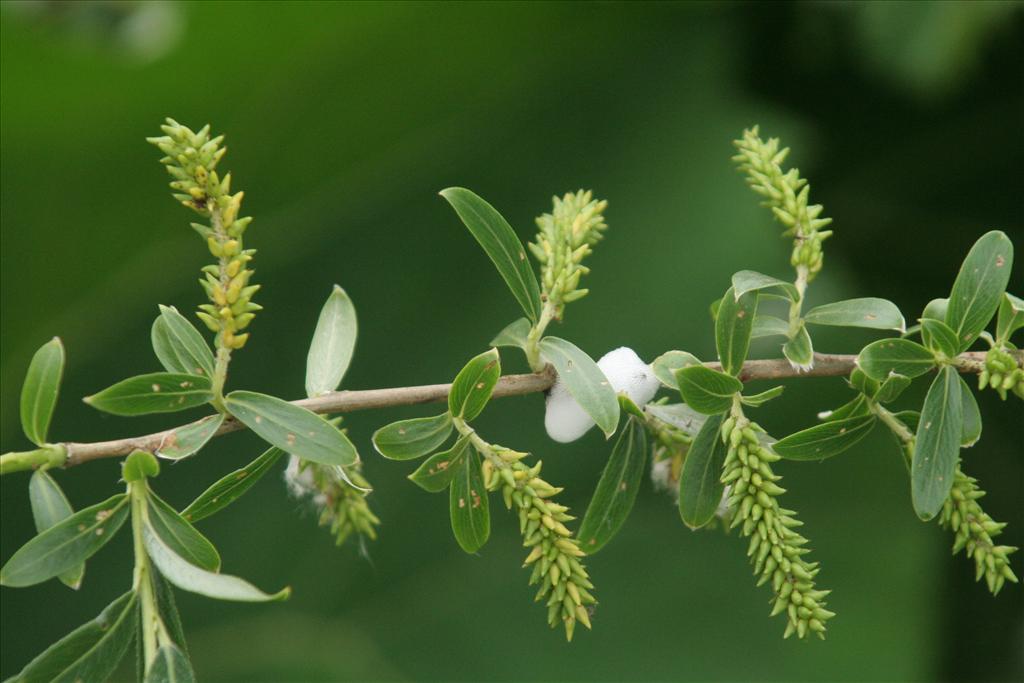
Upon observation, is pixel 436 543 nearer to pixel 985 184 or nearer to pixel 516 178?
pixel 516 178

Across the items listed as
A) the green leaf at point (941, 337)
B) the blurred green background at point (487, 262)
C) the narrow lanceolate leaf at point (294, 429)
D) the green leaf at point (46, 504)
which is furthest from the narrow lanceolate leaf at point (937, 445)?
the blurred green background at point (487, 262)

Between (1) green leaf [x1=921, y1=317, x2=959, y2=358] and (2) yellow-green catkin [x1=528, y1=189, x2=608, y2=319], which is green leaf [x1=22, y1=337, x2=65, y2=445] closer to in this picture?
(2) yellow-green catkin [x1=528, y1=189, x2=608, y2=319]

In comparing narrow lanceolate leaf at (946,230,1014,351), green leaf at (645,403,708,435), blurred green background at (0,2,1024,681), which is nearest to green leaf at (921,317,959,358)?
narrow lanceolate leaf at (946,230,1014,351)

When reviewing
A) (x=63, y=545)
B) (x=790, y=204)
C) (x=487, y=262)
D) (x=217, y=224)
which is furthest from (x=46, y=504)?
(x=487, y=262)

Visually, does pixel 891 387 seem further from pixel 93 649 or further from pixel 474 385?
pixel 93 649

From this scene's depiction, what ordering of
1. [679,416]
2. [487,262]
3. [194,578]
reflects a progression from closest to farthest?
[194,578] → [679,416] → [487,262]

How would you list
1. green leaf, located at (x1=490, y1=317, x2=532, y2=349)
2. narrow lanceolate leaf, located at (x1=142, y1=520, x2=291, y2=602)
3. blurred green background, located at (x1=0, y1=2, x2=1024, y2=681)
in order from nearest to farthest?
narrow lanceolate leaf, located at (x1=142, y1=520, x2=291, y2=602), green leaf, located at (x1=490, y1=317, x2=532, y2=349), blurred green background, located at (x1=0, y1=2, x2=1024, y2=681)

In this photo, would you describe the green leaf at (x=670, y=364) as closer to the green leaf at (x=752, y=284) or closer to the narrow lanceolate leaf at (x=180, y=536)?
the green leaf at (x=752, y=284)
